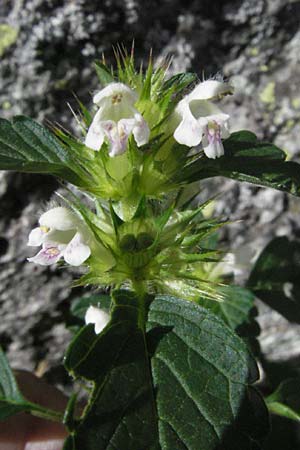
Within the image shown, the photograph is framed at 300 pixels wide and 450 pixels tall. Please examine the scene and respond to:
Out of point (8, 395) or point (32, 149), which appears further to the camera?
point (8, 395)

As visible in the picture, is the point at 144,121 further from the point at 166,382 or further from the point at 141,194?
the point at 166,382

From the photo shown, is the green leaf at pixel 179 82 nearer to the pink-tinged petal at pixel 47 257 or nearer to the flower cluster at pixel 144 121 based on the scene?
the flower cluster at pixel 144 121

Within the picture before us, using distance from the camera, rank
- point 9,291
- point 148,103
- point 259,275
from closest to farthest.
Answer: point 148,103, point 259,275, point 9,291

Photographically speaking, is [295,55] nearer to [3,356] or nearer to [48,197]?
[48,197]

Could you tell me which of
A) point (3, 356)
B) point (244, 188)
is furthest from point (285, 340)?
point (3, 356)

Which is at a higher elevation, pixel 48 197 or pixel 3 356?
pixel 48 197

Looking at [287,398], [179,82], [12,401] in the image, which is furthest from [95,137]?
[287,398]

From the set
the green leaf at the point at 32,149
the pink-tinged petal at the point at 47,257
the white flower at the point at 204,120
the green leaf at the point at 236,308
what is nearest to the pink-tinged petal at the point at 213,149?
the white flower at the point at 204,120
